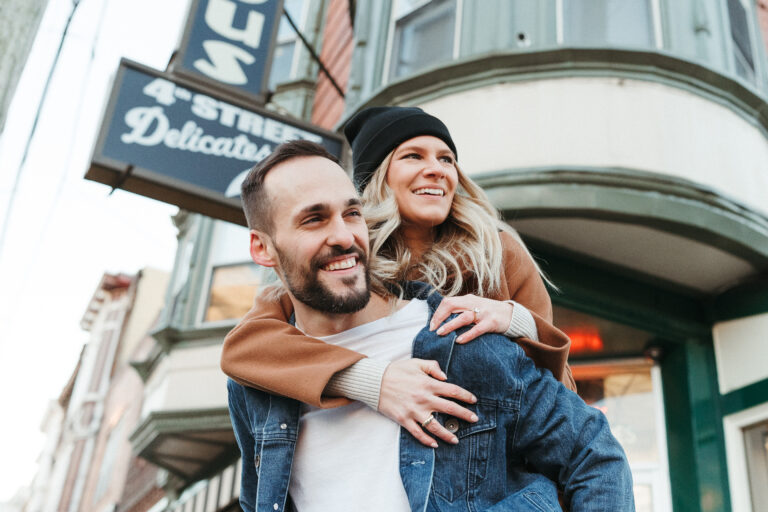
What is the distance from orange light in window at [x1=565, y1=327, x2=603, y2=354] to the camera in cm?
633

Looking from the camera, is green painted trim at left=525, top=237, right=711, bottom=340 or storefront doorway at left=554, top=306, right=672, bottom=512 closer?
green painted trim at left=525, top=237, right=711, bottom=340

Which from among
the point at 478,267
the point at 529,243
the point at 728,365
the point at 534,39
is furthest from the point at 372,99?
the point at 478,267

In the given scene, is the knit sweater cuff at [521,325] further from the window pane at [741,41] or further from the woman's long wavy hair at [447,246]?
the window pane at [741,41]

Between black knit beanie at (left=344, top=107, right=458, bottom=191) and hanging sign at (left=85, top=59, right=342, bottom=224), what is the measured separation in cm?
253

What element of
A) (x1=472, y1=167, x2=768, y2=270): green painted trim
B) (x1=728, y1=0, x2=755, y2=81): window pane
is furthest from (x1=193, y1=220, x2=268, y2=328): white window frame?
(x1=728, y1=0, x2=755, y2=81): window pane

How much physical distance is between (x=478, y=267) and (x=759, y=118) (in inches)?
183

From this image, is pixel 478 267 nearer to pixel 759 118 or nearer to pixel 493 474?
pixel 493 474

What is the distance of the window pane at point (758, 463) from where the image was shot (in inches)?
221

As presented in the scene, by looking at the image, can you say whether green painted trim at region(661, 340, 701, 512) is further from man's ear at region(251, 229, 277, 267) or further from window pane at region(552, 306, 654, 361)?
man's ear at region(251, 229, 277, 267)

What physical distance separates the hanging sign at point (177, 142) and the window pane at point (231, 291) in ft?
13.1

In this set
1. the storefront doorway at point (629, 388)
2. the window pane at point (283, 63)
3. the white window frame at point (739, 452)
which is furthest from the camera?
the window pane at point (283, 63)

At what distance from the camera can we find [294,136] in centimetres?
640

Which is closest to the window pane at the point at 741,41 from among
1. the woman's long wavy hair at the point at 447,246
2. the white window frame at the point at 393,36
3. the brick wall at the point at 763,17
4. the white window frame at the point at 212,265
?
the brick wall at the point at 763,17

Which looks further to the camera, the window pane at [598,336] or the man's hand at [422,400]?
the window pane at [598,336]
